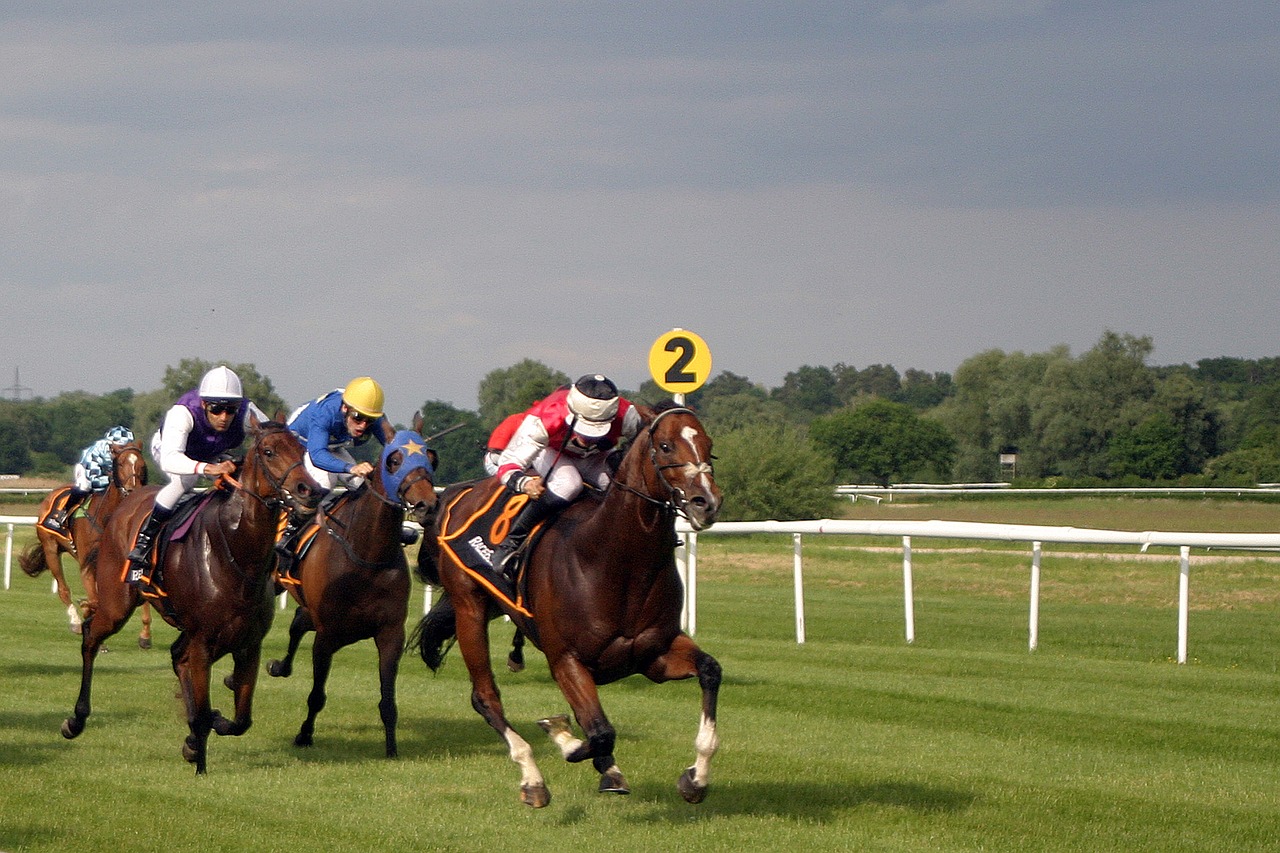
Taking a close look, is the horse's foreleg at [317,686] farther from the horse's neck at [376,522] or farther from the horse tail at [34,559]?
the horse tail at [34,559]

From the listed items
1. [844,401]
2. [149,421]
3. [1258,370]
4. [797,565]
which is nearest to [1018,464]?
[149,421]

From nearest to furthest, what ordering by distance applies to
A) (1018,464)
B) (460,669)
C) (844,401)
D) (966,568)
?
(460,669), (966,568), (1018,464), (844,401)

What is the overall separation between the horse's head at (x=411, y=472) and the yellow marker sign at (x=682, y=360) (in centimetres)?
394

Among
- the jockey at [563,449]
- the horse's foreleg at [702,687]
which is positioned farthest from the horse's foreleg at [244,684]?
the horse's foreleg at [702,687]

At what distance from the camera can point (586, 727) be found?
600 cm

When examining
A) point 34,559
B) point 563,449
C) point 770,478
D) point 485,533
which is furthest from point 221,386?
point 770,478

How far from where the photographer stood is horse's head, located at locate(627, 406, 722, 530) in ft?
18.4

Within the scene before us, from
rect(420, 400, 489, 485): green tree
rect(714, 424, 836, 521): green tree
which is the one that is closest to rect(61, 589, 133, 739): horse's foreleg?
rect(714, 424, 836, 521): green tree

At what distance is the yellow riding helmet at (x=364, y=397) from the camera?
8.36 m

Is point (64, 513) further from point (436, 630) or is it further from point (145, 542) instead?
point (436, 630)

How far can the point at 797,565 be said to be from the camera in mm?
13727

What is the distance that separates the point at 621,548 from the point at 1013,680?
5.35 m

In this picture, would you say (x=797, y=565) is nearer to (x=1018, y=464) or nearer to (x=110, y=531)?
(x=110, y=531)

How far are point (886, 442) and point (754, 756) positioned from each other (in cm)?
5701
